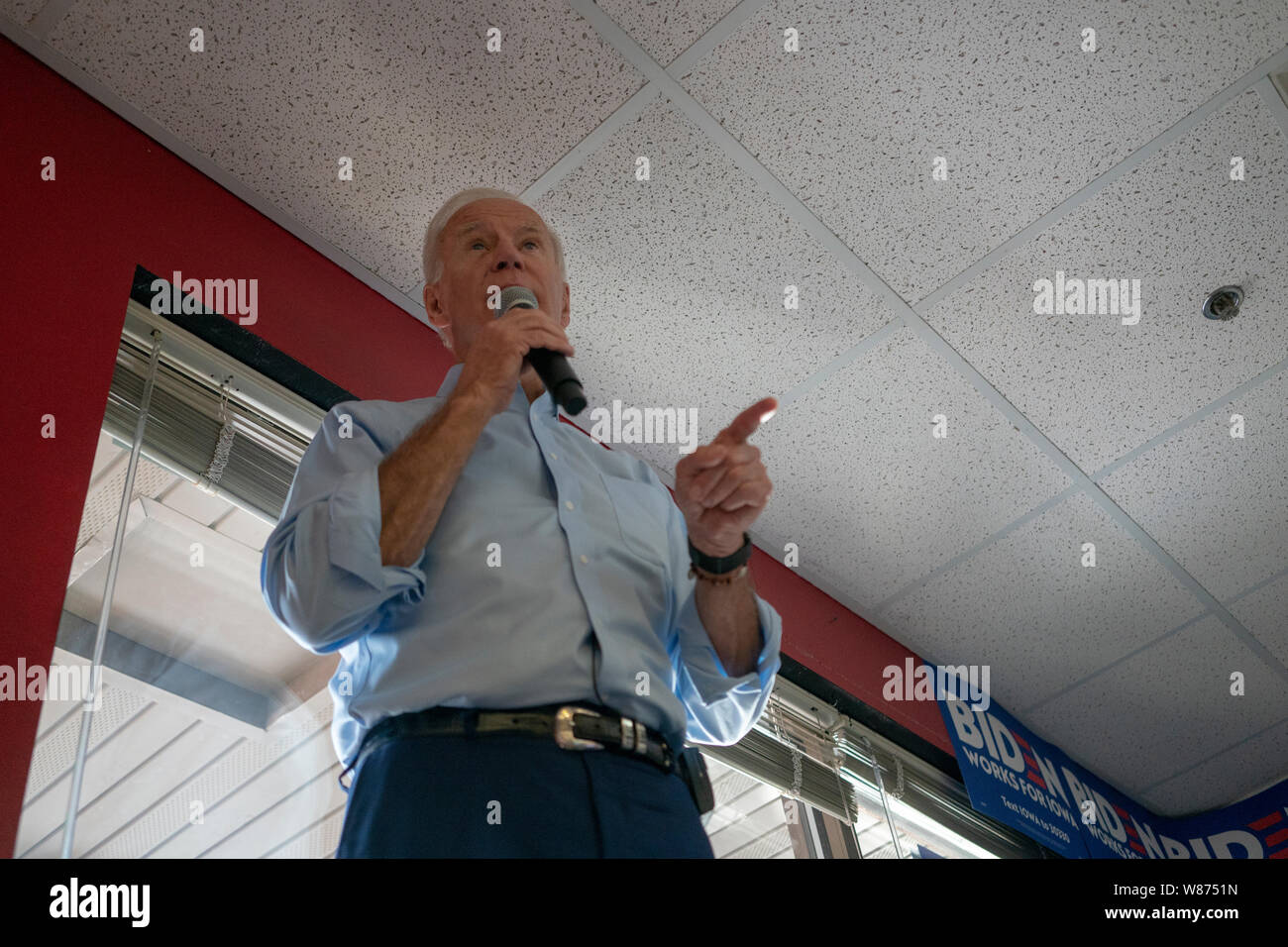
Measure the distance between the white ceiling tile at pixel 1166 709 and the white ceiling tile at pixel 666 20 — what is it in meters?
2.67

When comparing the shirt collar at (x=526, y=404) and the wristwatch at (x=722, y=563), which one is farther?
the shirt collar at (x=526, y=404)

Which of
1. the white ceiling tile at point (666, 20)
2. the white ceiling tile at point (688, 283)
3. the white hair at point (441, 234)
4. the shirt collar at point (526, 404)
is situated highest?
the white ceiling tile at point (666, 20)

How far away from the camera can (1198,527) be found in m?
3.20

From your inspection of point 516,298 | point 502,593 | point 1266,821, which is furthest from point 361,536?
point 1266,821

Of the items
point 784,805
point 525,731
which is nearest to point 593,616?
point 525,731

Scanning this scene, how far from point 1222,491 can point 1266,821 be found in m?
2.01

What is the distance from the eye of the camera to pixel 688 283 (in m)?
2.43

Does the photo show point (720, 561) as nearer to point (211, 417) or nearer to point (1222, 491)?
point (211, 417)

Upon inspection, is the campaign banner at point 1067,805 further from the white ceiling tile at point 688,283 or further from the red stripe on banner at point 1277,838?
the white ceiling tile at point 688,283

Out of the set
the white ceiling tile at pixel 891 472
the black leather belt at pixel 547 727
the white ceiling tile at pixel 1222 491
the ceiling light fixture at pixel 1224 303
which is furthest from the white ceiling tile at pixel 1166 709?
the black leather belt at pixel 547 727

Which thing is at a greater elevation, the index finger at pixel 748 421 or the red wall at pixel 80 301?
the red wall at pixel 80 301

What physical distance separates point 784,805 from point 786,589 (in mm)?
613

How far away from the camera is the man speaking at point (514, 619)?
0.94 meters

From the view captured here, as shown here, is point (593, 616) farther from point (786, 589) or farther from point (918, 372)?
point (786, 589)
